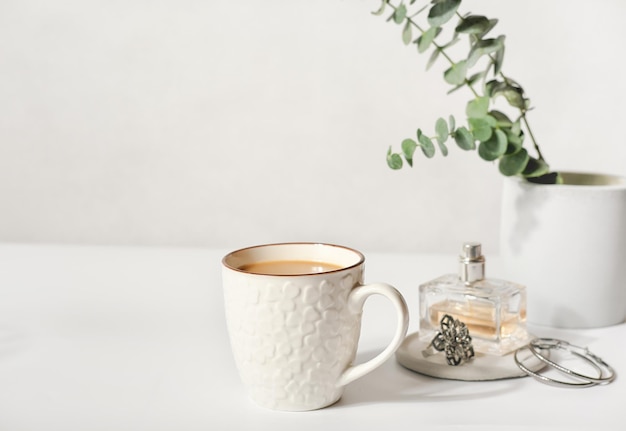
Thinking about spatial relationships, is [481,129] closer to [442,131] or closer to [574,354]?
[442,131]

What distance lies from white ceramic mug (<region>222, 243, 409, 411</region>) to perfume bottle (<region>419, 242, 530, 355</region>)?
6.2 inches

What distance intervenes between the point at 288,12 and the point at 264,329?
132 centimetres

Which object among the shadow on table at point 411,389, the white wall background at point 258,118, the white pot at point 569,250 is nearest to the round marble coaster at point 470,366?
the shadow on table at point 411,389

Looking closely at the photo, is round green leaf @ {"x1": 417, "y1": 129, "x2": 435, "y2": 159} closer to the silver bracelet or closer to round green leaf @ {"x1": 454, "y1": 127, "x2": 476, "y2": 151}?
round green leaf @ {"x1": 454, "y1": 127, "x2": 476, "y2": 151}

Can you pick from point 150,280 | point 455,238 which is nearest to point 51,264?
point 150,280

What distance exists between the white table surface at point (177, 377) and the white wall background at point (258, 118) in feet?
2.70

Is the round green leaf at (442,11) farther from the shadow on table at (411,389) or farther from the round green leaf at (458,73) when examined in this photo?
the shadow on table at (411,389)

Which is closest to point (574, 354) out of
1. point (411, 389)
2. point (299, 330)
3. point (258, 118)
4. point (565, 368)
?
point (565, 368)

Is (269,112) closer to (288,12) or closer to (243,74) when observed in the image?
(243,74)

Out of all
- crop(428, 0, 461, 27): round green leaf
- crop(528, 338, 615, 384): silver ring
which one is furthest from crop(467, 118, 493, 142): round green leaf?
crop(528, 338, 615, 384): silver ring

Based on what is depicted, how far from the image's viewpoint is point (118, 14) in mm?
1856

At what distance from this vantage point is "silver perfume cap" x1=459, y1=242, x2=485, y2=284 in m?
0.76

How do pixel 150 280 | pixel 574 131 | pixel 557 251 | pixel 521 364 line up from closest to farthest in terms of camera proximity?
pixel 521 364 < pixel 557 251 < pixel 150 280 < pixel 574 131

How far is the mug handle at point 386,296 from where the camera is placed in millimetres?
601
